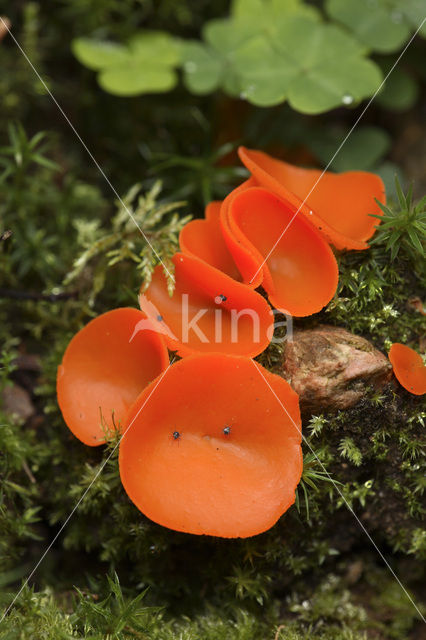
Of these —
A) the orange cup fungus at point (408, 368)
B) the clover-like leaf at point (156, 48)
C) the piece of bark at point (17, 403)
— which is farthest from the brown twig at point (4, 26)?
the orange cup fungus at point (408, 368)

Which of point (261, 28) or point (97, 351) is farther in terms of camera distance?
point (261, 28)

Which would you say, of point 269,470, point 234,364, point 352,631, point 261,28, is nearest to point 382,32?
point 261,28

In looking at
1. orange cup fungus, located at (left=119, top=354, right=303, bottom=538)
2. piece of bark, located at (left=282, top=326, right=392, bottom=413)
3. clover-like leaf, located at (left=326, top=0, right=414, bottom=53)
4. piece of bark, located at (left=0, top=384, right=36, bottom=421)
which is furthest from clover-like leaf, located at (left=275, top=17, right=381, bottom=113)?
piece of bark, located at (left=0, top=384, right=36, bottom=421)

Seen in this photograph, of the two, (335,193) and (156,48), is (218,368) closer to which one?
(335,193)

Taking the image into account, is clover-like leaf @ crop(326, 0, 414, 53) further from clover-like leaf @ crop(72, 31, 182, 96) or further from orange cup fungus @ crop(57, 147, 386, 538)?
orange cup fungus @ crop(57, 147, 386, 538)

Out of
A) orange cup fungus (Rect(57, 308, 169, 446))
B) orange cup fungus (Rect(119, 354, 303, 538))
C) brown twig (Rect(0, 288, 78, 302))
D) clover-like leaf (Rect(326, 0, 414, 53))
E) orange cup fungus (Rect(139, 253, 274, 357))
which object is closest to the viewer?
orange cup fungus (Rect(119, 354, 303, 538))

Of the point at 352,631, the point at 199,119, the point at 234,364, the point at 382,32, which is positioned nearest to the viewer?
the point at 234,364

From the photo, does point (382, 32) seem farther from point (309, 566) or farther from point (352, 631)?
point (352, 631)
